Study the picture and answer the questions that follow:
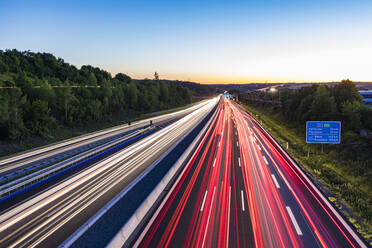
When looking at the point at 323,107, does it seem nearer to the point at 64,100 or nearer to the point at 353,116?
the point at 353,116

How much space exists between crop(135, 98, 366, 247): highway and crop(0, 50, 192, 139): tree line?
32419 mm

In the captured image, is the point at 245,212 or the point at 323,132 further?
the point at 323,132

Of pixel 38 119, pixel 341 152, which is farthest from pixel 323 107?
pixel 38 119

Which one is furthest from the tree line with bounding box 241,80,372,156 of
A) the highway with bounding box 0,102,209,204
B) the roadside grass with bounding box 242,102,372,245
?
the highway with bounding box 0,102,209,204

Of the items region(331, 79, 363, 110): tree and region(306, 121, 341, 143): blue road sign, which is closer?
region(306, 121, 341, 143): blue road sign

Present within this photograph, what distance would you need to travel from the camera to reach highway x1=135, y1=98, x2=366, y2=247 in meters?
10.8

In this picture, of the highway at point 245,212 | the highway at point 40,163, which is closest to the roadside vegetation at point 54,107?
the highway at point 40,163

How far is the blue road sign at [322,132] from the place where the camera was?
23391mm

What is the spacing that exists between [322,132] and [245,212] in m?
15.5

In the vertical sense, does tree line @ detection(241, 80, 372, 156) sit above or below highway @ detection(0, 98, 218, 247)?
above

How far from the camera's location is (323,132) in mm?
23578

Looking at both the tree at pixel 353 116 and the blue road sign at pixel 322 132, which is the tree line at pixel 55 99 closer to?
the blue road sign at pixel 322 132

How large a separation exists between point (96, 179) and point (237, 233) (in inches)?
493

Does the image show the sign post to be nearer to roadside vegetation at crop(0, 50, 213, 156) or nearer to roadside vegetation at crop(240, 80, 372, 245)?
roadside vegetation at crop(240, 80, 372, 245)
